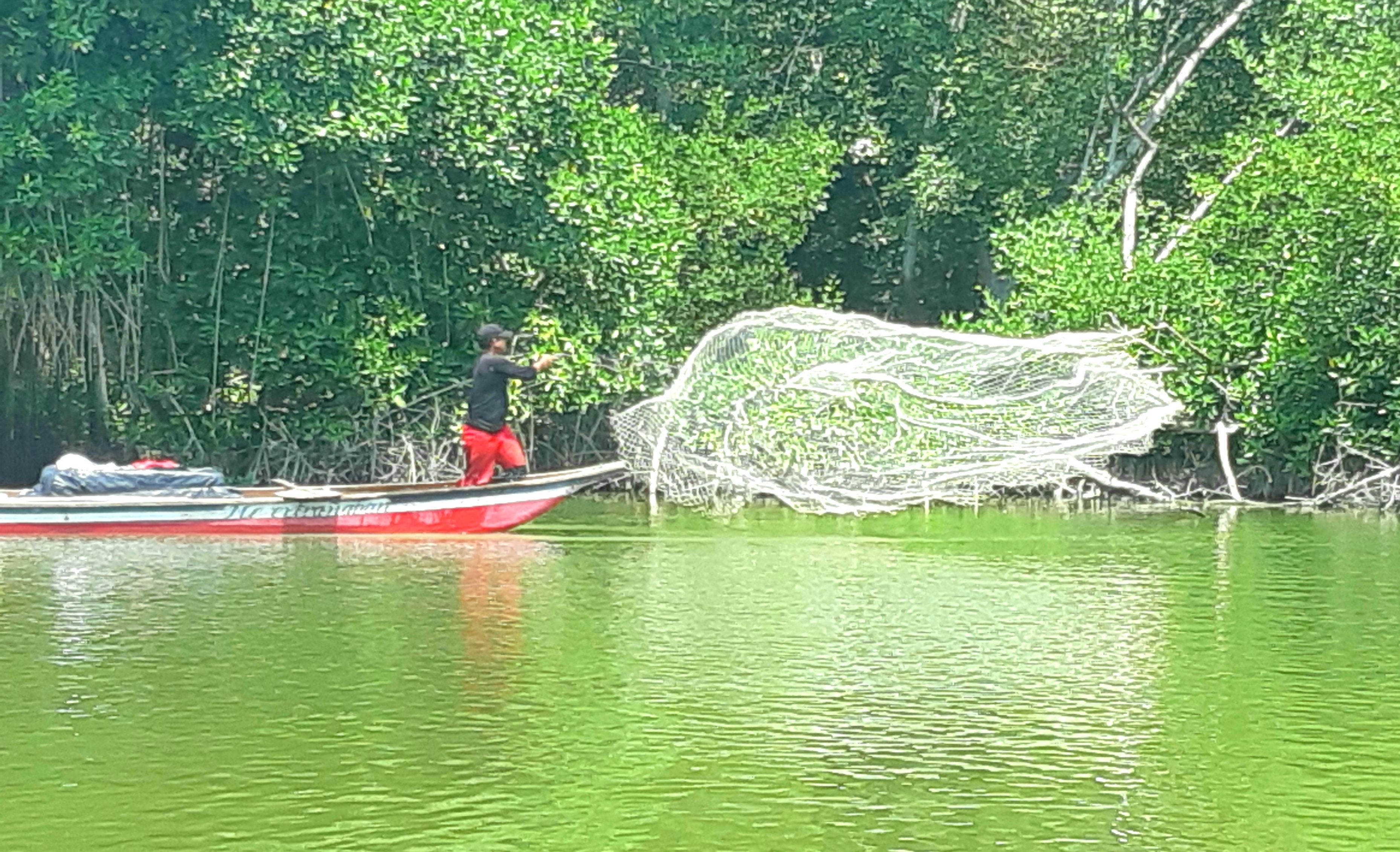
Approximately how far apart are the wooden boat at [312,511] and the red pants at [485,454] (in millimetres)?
342

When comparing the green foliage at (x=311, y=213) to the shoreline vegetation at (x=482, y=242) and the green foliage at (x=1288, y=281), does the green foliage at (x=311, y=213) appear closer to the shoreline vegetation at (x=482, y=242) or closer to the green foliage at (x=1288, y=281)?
the shoreline vegetation at (x=482, y=242)

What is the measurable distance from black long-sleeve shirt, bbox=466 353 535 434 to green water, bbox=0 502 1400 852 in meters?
1.86

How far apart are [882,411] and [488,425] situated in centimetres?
370

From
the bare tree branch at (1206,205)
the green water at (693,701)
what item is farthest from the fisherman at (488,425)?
the bare tree branch at (1206,205)

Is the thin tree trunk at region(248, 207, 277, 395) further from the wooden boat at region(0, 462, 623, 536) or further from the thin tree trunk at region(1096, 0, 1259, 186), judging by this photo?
the thin tree trunk at region(1096, 0, 1259, 186)

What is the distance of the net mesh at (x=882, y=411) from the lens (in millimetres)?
18562

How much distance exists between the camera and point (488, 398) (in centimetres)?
1739

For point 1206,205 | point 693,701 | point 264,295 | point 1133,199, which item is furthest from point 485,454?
point 1133,199

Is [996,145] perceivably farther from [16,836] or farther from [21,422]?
[16,836]

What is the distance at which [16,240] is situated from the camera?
66.0 ft

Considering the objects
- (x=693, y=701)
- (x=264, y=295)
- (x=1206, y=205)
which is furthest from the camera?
(x=1206, y=205)

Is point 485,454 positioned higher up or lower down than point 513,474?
higher up

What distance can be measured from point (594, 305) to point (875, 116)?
23.5ft

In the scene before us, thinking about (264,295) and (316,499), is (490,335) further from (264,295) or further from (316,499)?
(264,295)
